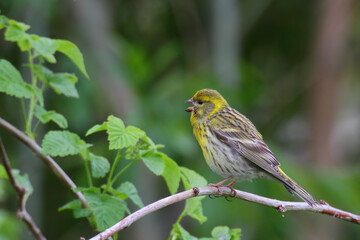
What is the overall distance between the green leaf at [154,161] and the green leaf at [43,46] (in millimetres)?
714

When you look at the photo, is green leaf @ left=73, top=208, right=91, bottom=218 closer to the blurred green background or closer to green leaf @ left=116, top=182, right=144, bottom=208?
green leaf @ left=116, top=182, right=144, bottom=208

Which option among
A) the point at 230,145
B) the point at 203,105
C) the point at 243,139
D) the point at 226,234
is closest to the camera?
the point at 226,234

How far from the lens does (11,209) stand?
26.0 feet

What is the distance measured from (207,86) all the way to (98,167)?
4.53 meters

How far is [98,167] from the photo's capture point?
274 centimetres

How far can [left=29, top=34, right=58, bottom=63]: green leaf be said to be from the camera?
275 cm

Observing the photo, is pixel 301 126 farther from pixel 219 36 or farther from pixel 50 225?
pixel 50 225

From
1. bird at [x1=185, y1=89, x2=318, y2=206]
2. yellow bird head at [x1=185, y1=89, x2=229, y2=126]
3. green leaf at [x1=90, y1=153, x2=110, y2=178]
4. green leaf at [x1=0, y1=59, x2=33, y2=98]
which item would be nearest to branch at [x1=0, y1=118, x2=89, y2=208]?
green leaf at [x1=90, y1=153, x2=110, y2=178]

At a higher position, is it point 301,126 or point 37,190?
point 301,126

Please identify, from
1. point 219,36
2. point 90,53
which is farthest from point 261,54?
point 90,53

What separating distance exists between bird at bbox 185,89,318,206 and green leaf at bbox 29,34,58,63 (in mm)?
1658

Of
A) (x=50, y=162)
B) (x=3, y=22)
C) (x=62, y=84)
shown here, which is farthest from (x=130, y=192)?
(x=3, y=22)

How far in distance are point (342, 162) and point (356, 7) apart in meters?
2.68

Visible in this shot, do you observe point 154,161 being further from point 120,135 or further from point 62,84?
point 62,84
